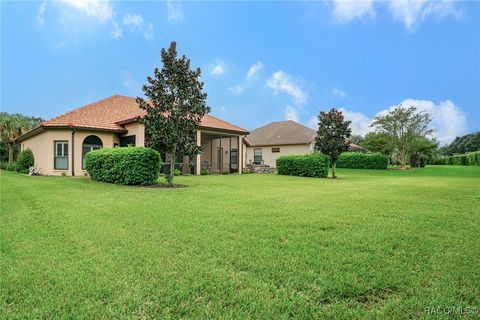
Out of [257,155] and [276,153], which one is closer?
[276,153]

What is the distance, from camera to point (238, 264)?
3721mm

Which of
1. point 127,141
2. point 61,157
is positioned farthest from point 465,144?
point 61,157

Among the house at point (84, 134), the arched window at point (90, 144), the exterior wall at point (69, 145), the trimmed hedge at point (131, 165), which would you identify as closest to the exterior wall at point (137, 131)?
the house at point (84, 134)

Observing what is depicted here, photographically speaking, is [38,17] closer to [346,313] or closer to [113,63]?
[113,63]

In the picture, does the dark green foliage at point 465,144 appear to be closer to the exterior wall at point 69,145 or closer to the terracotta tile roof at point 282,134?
the terracotta tile roof at point 282,134

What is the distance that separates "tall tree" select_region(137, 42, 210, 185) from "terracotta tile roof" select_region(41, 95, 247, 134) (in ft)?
18.5

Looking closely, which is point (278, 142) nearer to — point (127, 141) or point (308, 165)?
point (308, 165)

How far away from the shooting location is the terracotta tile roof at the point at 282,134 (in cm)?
3588

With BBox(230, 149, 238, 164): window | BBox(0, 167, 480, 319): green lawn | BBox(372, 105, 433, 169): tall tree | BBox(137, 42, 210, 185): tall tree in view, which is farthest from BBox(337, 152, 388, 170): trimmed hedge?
BBox(0, 167, 480, 319): green lawn

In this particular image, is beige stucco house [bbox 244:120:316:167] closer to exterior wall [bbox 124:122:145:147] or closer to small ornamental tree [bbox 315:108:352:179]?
small ornamental tree [bbox 315:108:352:179]

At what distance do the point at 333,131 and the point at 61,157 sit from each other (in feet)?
61.3

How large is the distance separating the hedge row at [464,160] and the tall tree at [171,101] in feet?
156

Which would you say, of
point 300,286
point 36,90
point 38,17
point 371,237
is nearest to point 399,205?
point 371,237

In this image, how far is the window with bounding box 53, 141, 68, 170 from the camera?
67.6 ft
